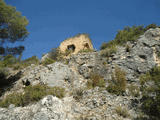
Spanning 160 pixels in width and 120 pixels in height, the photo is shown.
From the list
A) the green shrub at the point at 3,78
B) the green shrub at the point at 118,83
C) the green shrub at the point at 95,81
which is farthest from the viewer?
the green shrub at the point at 3,78

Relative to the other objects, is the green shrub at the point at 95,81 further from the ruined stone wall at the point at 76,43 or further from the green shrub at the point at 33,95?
the ruined stone wall at the point at 76,43

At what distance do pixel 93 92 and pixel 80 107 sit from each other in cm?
133

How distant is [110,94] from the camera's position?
8.05 metres

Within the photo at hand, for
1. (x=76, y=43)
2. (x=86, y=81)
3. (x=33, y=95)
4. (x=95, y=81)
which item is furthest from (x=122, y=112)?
(x=76, y=43)

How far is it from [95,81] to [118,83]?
1.43 meters

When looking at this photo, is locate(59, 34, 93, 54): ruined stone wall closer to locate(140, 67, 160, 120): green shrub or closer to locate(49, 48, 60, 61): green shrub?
locate(49, 48, 60, 61): green shrub

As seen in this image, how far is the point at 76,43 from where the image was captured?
16453 millimetres

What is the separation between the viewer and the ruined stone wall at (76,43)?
1625cm

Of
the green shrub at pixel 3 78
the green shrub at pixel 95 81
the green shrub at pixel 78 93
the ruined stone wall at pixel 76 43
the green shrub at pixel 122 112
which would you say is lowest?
the green shrub at pixel 122 112

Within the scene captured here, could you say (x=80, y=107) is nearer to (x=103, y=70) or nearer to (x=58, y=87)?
(x=58, y=87)

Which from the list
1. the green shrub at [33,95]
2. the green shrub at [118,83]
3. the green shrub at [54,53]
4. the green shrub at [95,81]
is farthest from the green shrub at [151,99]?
the green shrub at [54,53]

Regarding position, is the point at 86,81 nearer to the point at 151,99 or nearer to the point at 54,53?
the point at 151,99

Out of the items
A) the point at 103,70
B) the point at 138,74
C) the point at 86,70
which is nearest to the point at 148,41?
the point at 138,74

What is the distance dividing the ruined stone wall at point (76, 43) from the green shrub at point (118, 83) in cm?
682
